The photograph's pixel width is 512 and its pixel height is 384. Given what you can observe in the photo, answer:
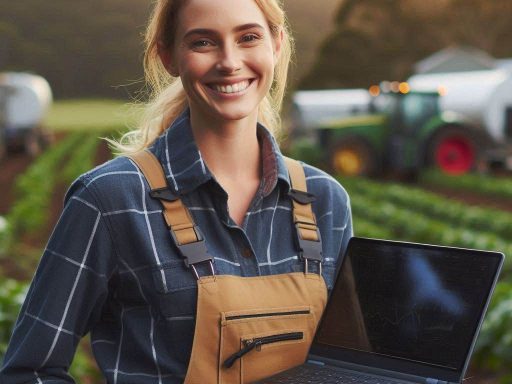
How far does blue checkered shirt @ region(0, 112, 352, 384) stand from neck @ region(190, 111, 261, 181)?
0.05 meters

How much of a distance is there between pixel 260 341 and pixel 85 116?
396 cm

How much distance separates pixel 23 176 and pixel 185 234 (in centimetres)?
443

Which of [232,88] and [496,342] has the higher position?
[232,88]

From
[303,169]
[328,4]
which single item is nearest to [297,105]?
[328,4]

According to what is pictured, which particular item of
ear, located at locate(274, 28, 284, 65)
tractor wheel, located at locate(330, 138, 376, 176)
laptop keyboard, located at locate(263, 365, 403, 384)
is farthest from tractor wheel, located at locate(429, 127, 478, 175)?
laptop keyboard, located at locate(263, 365, 403, 384)

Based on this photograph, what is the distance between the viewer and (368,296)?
1.24m

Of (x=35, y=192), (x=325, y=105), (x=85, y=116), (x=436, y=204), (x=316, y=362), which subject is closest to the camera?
(x=316, y=362)

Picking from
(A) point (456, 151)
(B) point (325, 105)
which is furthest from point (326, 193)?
(A) point (456, 151)

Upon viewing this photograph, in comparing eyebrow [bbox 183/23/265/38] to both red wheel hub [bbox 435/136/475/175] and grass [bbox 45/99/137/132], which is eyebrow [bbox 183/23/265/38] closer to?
grass [bbox 45/99/137/132]

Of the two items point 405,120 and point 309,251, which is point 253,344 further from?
point 405,120

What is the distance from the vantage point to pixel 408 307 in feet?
3.92

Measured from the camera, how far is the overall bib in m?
1.24

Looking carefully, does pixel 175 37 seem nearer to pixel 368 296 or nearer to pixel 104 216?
pixel 104 216

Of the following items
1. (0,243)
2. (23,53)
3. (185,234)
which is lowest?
(0,243)
